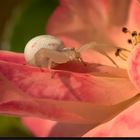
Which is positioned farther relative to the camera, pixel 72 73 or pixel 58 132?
pixel 58 132

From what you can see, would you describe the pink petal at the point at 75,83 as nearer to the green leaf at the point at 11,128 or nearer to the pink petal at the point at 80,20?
the pink petal at the point at 80,20

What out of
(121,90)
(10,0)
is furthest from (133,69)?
(10,0)

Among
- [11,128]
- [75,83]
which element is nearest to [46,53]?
[75,83]

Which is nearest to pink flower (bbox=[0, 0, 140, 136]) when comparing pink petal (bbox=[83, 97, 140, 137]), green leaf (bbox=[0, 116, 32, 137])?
pink petal (bbox=[83, 97, 140, 137])

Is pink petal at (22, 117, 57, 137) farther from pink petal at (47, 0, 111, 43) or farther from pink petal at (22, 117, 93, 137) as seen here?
pink petal at (47, 0, 111, 43)

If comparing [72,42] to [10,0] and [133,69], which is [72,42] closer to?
[133,69]

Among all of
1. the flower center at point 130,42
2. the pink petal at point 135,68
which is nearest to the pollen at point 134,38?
the flower center at point 130,42

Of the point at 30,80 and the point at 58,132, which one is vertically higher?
the point at 30,80
